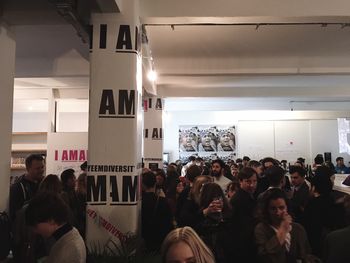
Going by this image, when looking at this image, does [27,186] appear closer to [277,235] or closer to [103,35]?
[103,35]

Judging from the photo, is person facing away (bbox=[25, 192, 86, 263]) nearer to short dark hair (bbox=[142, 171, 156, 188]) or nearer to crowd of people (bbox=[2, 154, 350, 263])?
crowd of people (bbox=[2, 154, 350, 263])

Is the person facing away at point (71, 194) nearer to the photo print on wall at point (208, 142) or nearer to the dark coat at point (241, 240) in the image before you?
the dark coat at point (241, 240)

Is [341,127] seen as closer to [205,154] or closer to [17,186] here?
[205,154]

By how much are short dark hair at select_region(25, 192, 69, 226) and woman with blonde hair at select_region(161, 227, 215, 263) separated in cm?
111

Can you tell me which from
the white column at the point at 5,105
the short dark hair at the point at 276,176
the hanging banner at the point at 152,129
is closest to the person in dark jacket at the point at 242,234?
the short dark hair at the point at 276,176

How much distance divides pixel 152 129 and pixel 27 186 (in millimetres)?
5726

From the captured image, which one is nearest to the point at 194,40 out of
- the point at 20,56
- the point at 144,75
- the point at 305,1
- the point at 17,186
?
the point at 144,75

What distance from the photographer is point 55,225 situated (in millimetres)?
2340

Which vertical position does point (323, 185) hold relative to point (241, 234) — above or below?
above

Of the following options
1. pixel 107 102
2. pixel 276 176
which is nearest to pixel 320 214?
pixel 276 176

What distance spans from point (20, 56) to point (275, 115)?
31.5 feet

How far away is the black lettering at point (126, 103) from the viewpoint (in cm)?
382

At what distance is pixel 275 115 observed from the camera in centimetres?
1391

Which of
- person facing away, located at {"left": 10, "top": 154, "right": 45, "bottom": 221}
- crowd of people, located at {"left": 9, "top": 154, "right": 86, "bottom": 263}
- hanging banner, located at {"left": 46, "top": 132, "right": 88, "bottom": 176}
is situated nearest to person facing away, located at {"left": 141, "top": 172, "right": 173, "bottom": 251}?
crowd of people, located at {"left": 9, "top": 154, "right": 86, "bottom": 263}
